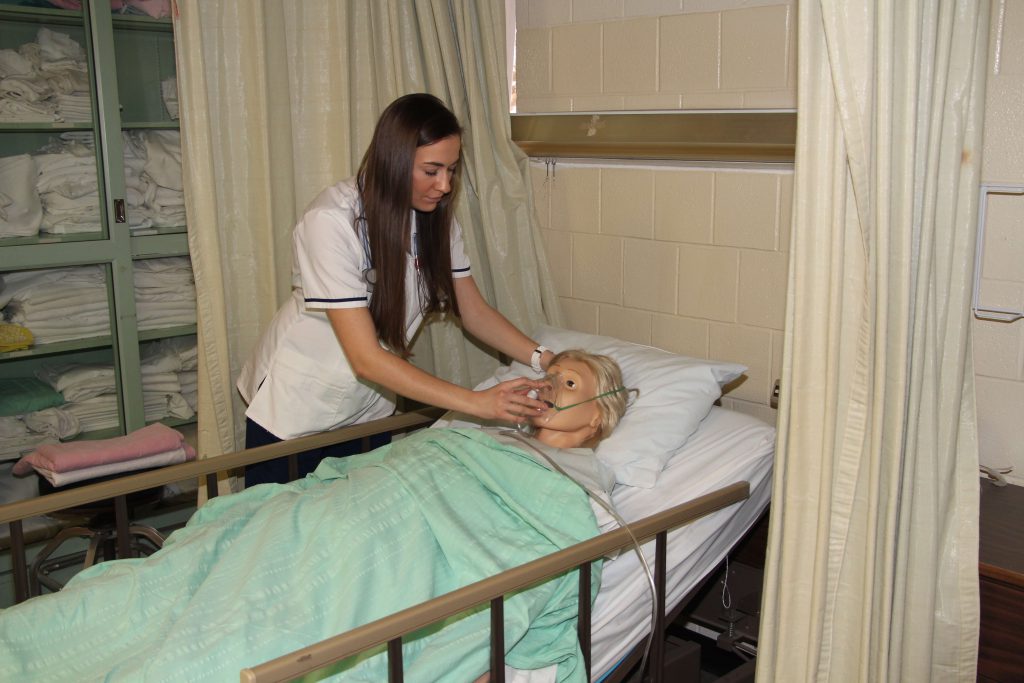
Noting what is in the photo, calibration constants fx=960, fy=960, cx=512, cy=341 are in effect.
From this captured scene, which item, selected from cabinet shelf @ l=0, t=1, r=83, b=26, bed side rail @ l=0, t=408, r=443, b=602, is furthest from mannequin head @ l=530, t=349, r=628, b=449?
cabinet shelf @ l=0, t=1, r=83, b=26

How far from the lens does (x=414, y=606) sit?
165 centimetres

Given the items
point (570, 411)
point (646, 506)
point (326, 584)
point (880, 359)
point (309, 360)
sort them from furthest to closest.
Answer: point (309, 360) < point (570, 411) < point (646, 506) < point (326, 584) < point (880, 359)

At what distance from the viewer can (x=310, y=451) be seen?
2.69m

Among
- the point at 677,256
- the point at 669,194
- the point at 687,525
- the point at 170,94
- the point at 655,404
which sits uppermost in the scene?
the point at 170,94

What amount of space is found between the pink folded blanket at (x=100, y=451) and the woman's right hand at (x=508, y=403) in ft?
2.99

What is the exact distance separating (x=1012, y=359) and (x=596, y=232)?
1.29 metres

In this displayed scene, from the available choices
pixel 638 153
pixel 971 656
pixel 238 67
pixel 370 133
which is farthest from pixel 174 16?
pixel 971 656

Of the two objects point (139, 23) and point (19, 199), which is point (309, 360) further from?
point (139, 23)

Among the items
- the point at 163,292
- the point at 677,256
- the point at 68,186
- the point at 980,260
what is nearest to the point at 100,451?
the point at 163,292

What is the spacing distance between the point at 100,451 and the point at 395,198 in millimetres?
1016

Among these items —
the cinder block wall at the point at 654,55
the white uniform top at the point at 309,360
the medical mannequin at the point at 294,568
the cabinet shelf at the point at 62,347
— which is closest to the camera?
the medical mannequin at the point at 294,568

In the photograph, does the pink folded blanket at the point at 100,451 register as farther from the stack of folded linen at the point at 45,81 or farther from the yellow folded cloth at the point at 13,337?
the stack of folded linen at the point at 45,81

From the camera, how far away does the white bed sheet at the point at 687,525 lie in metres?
2.08

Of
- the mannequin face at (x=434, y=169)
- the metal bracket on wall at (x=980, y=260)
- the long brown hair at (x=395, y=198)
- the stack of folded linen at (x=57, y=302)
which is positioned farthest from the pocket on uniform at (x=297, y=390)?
the metal bracket on wall at (x=980, y=260)
